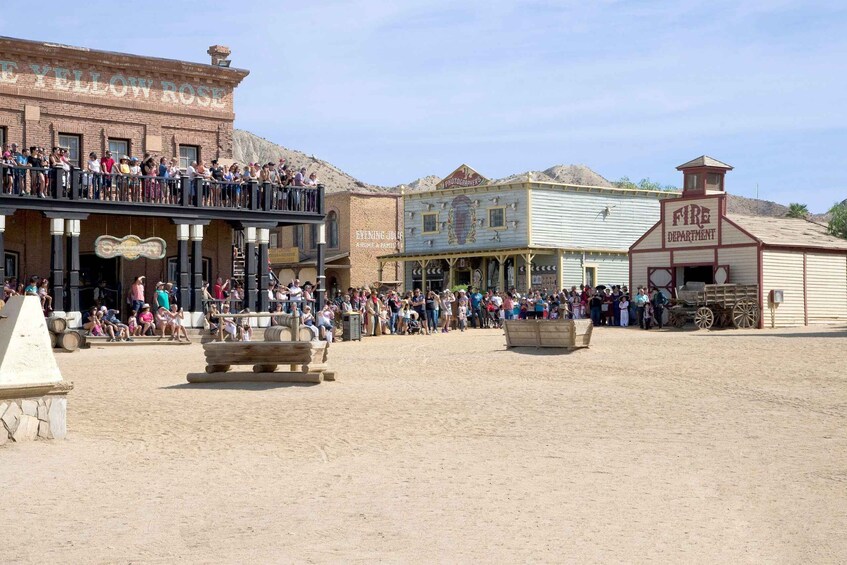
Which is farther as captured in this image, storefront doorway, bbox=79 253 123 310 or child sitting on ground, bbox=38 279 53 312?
storefront doorway, bbox=79 253 123 310

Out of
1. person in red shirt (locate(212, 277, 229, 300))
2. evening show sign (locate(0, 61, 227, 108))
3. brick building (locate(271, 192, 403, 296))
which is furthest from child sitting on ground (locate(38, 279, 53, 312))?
brick building (locate(271, 192, 403, 296))

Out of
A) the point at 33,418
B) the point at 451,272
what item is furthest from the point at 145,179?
the point at 451,272

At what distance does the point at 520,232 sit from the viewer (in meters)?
47.7

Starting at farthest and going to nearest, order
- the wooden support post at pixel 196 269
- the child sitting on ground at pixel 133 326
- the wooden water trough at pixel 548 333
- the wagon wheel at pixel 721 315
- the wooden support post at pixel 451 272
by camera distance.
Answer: the wooden support post at pixel 451 272
the wagon wheel at pixel 721 315
the wooden support post at pixel 196 269
the child sitting on ground at pixel 133 326
the wooden water trough at pixel 548 333

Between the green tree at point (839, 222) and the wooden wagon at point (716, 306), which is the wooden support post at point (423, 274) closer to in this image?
the wooden wagon at point (716, 306)

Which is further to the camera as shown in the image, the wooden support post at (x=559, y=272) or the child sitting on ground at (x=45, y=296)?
the wooden support post at (x=559, y=272)

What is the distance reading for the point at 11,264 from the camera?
105ft

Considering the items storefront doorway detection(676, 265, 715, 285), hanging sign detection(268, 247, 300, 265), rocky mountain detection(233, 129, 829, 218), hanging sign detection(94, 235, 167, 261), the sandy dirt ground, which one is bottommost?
the sandy dirt ground

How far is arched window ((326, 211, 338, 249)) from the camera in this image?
6016cm

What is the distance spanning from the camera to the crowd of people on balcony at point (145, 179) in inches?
1164

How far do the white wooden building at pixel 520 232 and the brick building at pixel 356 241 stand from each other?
5709mm

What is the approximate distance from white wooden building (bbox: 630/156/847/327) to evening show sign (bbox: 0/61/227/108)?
16.6 m

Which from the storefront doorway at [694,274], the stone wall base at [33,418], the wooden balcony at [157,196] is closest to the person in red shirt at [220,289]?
the wooden balcony at [157,196]

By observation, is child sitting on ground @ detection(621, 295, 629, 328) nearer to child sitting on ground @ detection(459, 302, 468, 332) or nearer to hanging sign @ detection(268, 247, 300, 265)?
child sitting on ground @ detection(459, 302, 468, 332)
